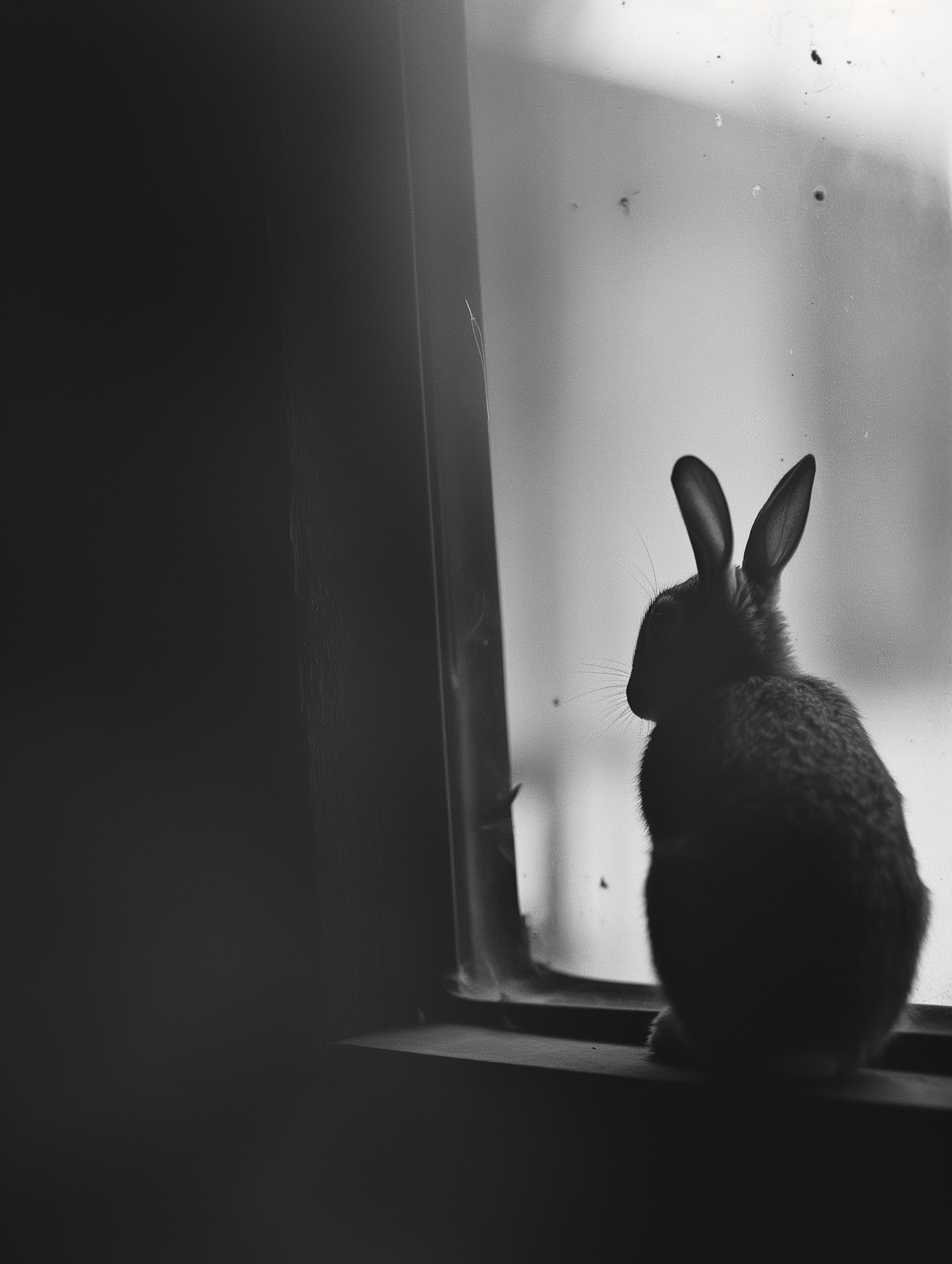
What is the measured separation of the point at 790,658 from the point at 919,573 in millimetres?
188

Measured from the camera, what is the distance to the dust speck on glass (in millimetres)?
1037

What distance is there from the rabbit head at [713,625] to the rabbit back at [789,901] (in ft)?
0.62

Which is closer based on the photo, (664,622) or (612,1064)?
(612,1064)

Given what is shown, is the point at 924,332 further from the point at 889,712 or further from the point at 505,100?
the point at 505,100

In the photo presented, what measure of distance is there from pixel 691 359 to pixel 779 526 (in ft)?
0.77

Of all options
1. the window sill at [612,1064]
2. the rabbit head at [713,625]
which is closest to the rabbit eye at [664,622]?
the rabbit head at [713,625]

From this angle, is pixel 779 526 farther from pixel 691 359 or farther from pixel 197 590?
pixel 197 590

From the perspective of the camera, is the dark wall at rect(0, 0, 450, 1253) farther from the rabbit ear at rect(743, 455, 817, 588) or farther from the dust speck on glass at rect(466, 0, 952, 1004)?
the rabbit ear at rect(743, 455, 817, 588)

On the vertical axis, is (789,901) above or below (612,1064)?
above

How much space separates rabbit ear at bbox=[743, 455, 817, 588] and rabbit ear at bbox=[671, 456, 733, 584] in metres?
0.03

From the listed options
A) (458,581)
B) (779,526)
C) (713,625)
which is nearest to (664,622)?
(713,625)

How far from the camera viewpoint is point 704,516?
113 centimetres

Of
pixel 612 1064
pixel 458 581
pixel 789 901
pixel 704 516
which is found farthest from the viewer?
pixel 458 581

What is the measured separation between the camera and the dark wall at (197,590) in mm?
1188
